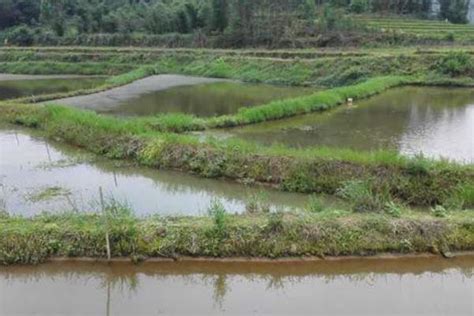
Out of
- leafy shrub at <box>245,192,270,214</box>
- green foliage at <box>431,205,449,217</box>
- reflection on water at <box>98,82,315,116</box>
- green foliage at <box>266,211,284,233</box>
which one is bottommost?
reflection on water at <box>98,82,315,116</box>

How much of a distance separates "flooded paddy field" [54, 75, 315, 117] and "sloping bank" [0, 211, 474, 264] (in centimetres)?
1117

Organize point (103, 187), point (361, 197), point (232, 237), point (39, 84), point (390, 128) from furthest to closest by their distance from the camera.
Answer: point (39, 84), point (390, 128), point (103, 187), point (361, 197), point (232, 237)

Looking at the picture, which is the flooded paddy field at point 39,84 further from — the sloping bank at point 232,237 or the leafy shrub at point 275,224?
the leafy shrub at point 275,224

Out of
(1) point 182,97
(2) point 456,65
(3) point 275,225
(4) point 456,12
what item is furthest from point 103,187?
(4) point 456,12

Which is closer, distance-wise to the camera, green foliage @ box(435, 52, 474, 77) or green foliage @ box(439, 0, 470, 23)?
green foliage @ box(435, 52, 474, 77)

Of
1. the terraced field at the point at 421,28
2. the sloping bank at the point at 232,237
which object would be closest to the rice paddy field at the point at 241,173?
the sloping bank at the point at 232,237

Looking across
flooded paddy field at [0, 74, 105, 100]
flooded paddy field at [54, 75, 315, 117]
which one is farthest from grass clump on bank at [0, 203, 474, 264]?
flooded paddy field at [0, 74, 105, 100]

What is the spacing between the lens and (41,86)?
92.6ft

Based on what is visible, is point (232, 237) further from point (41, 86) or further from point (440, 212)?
point (41, 86)

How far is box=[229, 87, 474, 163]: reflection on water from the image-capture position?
43.7ft

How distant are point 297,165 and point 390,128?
241 inches

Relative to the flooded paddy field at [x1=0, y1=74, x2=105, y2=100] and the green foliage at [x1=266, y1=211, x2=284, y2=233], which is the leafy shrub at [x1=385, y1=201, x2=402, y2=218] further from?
the flooded paddy field at [x1=0, y1=74, x2=105, y2=100]

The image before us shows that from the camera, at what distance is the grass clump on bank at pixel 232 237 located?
726 centimetres

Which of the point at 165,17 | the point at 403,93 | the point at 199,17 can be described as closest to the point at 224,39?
the point at 199,17
